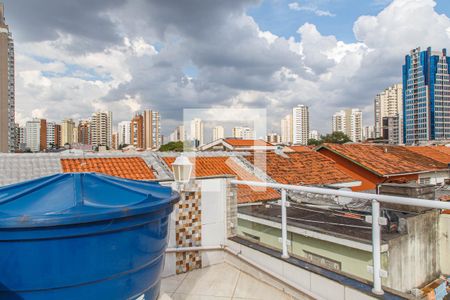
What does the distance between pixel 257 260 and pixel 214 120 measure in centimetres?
496

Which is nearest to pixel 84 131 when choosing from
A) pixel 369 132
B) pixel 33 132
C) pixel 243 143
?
pixel 33 132

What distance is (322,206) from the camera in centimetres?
381

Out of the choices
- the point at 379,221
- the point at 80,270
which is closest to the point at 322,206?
the point at 379,221

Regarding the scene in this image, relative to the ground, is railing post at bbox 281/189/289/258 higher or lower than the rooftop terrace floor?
higher

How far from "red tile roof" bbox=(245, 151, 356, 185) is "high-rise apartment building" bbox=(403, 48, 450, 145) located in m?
45.2

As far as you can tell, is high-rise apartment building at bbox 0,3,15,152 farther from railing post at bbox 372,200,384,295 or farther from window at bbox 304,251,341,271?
railing post at bbox 372,200,384,295

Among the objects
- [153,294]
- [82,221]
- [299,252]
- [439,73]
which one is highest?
[439,73]

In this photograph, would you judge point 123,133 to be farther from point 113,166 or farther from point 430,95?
point 430,95

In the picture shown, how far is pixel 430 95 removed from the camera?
2023 inches

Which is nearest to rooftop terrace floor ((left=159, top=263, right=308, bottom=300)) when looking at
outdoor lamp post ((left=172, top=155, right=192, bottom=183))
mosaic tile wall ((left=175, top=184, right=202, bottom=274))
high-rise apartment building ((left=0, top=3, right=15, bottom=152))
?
mosaic tile wall ((left=175, top=184, right=202, bottom=274))

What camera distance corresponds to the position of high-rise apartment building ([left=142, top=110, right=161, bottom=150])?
54688 millimetres

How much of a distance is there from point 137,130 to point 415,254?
57.3 m

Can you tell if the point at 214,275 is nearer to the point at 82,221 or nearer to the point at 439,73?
the point at 82,221

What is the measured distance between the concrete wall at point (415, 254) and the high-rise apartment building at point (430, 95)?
58342 millimetres
